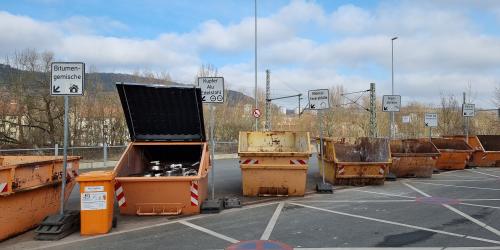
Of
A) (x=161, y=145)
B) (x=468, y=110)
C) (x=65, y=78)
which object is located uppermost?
(x=468, y=110)

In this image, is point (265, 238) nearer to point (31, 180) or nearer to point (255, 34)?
point (31, 180)

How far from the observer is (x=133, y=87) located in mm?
10492

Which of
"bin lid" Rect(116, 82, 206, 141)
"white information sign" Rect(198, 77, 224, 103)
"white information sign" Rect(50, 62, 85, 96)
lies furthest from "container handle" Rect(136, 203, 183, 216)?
"white information sign" Rect(198, 77, 224, 103)

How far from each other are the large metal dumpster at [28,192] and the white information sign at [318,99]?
6.84 meters

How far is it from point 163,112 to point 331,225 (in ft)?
15.8

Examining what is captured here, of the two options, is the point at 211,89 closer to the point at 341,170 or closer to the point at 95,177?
the point at 95,177

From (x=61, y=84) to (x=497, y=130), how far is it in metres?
46.9

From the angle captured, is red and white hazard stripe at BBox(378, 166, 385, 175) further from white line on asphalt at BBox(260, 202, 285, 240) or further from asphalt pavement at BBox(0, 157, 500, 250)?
white line on asphalt at BBox(260, 202, 285, 240)

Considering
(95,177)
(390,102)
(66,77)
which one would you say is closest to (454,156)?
(390,102)

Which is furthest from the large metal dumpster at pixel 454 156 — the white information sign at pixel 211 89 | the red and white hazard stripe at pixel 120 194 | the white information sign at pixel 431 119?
the red and white hazard stripe at pixel 120 194

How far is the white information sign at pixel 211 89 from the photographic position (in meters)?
11.3

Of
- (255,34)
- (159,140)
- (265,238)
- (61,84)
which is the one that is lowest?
(265,238)

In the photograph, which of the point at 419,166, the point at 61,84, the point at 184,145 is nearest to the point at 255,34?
the point at 419,166

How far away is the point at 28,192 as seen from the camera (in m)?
8.20
